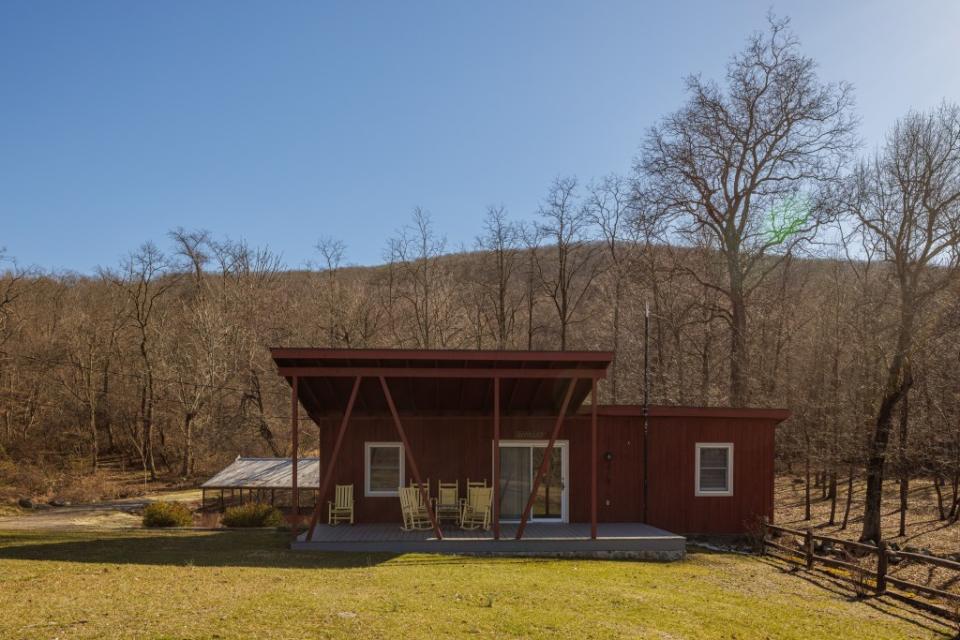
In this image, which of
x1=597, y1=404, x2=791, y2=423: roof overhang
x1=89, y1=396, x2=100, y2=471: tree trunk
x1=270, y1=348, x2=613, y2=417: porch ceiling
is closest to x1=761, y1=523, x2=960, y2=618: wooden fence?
x1=597, y1=404, x2=791, y2=423: roof overhang

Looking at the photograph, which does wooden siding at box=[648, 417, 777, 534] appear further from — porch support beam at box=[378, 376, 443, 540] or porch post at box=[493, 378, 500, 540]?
porch support beam at box=[378, 376, 443, 540]

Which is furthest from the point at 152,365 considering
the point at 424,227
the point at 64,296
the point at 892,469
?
the point at 892,469

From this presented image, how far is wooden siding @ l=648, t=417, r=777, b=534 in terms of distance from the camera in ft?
47.5

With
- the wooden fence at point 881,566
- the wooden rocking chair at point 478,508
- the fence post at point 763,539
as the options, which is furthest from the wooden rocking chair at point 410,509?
the wooden fence at point 881,566

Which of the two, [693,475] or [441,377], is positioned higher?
[441,377]

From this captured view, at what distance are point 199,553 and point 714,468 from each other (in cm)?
1032

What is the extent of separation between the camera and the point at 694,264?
25.3 meters

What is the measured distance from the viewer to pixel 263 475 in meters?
20.8

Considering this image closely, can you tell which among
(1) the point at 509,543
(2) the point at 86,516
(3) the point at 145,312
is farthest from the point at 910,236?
(3) the point at 145,312

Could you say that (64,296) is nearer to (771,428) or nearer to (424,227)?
(424,227)

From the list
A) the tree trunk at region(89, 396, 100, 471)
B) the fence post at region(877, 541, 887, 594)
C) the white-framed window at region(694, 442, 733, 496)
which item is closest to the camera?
the fence post at region(877, 541, 887, 594)

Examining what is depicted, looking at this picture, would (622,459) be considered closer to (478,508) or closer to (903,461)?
(478,508)

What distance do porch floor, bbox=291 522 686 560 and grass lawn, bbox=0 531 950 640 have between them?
1.38 ft

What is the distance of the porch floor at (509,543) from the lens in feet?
38.8
